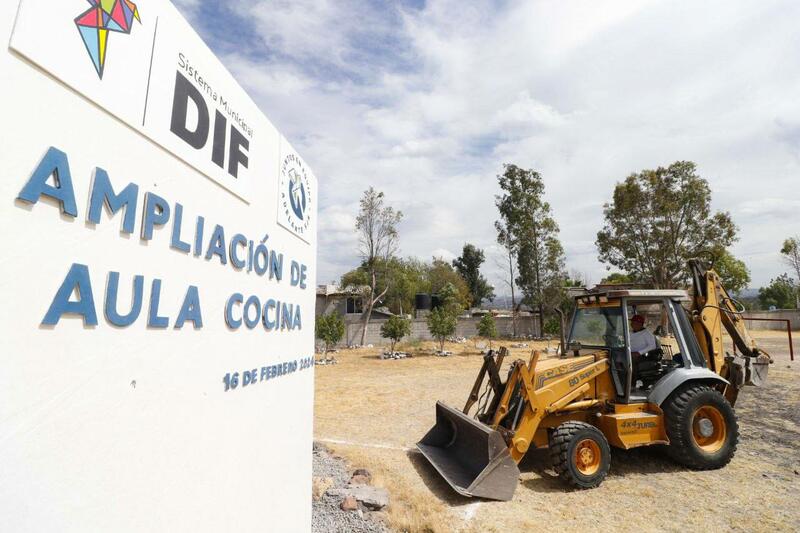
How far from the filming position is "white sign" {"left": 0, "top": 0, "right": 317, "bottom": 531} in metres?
1.33

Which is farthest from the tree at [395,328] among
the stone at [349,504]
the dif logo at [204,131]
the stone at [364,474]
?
the dif logo at [204,131]

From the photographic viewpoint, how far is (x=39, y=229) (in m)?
1.37

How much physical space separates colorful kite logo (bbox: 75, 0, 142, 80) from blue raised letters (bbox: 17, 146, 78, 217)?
42 centimetres

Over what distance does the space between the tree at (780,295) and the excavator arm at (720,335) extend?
49819 millimetres

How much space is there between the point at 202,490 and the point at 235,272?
3.83 feet

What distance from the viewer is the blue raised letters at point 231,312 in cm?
245

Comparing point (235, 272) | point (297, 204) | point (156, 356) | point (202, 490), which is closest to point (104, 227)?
point (156, 356)

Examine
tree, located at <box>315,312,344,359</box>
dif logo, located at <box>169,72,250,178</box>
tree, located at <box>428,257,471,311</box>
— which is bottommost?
tree, located at <box>315,312,344,359</box>

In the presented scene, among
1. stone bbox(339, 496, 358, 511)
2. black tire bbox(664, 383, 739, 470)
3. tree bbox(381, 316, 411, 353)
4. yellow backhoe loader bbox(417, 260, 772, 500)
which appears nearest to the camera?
stone bbox(339, 496, 358, 511)

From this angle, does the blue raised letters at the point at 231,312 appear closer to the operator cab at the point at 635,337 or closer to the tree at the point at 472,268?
the operator cab at the point at 635,337

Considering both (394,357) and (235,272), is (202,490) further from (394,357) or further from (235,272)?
(394,357)

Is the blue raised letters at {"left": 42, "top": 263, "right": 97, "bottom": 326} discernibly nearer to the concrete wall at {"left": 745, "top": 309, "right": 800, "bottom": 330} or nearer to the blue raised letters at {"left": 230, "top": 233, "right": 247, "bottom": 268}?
the blue raised letters at {"left": 230, "top": 233, "right": 247, "bottom": 268}

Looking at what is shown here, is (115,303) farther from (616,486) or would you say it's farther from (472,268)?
(472,268)

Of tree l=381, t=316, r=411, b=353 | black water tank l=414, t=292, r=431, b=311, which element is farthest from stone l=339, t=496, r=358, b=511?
black water tank l=414, t=292, r=431, b=311
